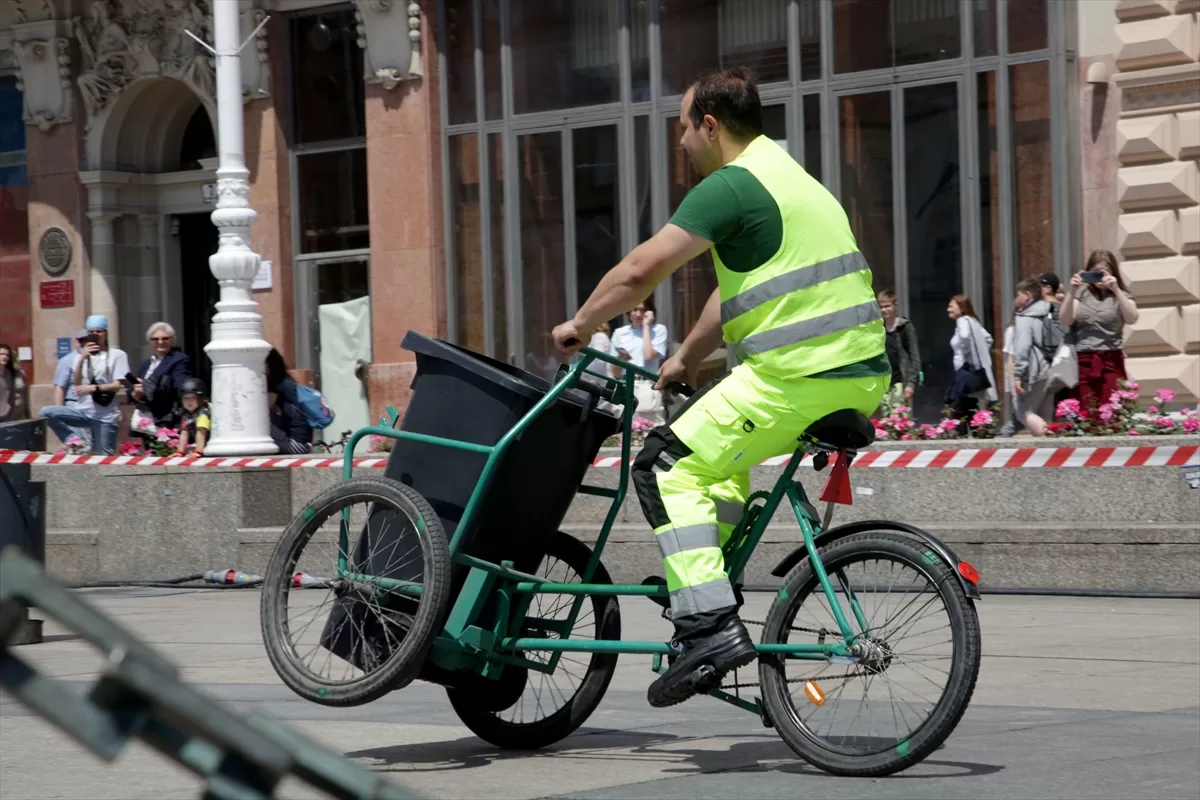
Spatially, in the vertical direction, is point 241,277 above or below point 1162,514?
above

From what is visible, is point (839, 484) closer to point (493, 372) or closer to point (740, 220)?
point (740, 220)

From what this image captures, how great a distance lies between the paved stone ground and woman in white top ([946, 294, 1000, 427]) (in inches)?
284

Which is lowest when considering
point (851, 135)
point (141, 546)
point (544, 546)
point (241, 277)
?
point (141, 546)

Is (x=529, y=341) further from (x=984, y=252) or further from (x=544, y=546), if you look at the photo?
(x=544, y=546)

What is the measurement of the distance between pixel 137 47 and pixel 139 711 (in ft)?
72.4

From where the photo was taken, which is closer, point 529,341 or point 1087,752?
point 1087,752

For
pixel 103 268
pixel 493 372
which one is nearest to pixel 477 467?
pixel 493 372

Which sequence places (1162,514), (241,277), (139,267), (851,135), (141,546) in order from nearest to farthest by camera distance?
(1162,514), (141,546), (241,277), (851,135), (139,267)

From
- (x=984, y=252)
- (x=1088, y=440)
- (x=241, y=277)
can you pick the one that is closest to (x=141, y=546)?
(x=241, y=277)

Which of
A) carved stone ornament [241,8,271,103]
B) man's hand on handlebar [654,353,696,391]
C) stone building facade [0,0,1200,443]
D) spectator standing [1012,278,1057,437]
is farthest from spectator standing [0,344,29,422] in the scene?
man's hand on handlebar [654,353,696,391]

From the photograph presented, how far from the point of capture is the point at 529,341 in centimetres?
2022

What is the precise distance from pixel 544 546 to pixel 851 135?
42.0 ft

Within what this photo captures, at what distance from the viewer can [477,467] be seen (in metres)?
5.38

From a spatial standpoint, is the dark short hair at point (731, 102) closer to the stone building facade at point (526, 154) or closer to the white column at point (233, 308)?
the white column at point (233, 308)
